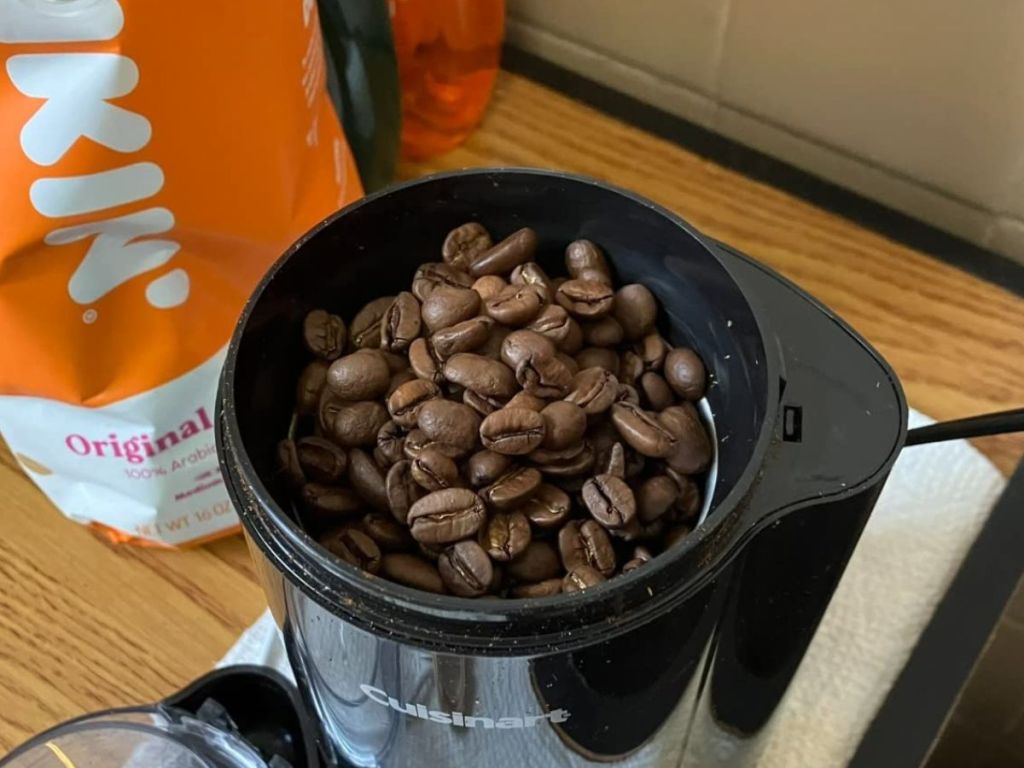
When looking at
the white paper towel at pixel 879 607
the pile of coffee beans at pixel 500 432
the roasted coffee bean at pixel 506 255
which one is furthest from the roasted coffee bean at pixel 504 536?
the white paper towel at pixel 879 607

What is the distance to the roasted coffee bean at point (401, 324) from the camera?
424 mm

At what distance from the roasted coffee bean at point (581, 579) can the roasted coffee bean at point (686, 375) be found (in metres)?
0.09

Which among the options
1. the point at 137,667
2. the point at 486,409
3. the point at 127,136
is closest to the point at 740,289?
the point at 486,409

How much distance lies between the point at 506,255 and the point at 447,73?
0.37m

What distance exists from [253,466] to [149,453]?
0.74 feet

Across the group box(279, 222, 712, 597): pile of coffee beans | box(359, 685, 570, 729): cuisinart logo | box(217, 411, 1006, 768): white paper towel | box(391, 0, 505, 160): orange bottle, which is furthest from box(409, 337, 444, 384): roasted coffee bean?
box(391, 0, 505, 160): orange bottle

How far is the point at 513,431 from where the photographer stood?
1.23 feet

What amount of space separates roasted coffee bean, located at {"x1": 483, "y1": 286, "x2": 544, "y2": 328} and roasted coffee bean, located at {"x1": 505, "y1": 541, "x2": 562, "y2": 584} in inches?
3.2

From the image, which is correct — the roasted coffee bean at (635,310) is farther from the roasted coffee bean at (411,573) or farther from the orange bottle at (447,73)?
the orange bottle at (447,73)

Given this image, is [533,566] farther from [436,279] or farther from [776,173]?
[776,173]

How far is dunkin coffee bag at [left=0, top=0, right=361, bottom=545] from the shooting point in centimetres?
45

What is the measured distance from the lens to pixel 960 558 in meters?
0.60

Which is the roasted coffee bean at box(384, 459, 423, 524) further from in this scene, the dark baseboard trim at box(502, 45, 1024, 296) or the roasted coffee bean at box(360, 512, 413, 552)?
the dark baseboard trim at box(502, 45, 1024, 296)

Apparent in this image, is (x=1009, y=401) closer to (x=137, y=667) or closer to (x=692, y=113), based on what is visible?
(x=692, y=113)
